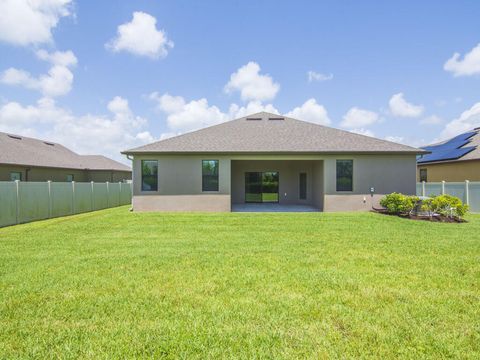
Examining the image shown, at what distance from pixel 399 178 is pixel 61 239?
594 inches

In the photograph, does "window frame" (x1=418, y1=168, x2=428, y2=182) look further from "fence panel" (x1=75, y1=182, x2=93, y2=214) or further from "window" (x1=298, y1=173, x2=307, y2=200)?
"fence panel" (x1=75, y1=182, x2=93, y2=214)

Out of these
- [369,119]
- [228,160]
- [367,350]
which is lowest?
[367,350]

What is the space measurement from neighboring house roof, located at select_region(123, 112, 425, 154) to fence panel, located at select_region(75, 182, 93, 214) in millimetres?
4151

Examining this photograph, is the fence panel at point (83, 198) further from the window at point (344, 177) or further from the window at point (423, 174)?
the window at point (423, 174)

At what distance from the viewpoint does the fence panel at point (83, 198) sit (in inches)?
631

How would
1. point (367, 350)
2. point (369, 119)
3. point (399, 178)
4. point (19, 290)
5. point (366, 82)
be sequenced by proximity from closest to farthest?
point (367, 350)
point (19, 290)
point (399, 178)
point (366, 82)
point (369, 119)

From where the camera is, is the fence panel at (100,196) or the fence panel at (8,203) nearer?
the fence panel at (8,203)

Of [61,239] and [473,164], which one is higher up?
[473,164]

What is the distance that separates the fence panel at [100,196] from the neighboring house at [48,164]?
24.5 feet

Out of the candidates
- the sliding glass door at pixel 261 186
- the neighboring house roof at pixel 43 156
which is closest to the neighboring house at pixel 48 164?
the neighboring house roof at pixel 43 156

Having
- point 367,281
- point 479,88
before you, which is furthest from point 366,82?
point 367,281

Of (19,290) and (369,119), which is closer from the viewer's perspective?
(19,290)

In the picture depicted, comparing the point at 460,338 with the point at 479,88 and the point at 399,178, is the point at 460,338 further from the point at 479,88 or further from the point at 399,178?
the point at 479,88

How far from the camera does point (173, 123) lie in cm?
2991
